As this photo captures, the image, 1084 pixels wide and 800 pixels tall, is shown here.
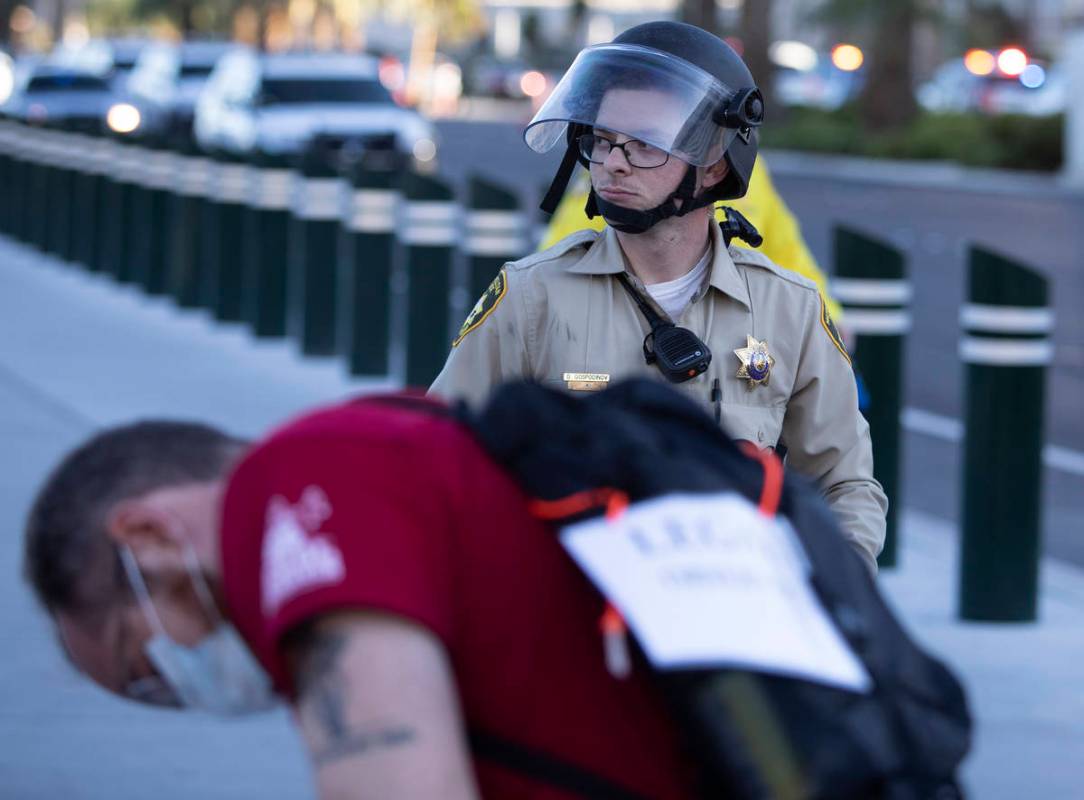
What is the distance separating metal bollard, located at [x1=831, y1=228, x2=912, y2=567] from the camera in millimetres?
7418

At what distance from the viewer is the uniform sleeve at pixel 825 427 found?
3646mm

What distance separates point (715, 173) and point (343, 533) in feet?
6.95

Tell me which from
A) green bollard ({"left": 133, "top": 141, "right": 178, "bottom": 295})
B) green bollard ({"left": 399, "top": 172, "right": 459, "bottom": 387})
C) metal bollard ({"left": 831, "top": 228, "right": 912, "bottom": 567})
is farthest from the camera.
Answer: green bollard ({"left": 133, "top": 141, "right": 178, "bottom": 295})

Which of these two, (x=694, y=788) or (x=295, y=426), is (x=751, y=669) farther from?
(x=295, y=426)

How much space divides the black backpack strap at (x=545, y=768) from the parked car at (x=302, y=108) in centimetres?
2216

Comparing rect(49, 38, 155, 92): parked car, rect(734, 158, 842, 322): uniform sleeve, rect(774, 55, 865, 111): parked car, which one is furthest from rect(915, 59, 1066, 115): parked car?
rect(734, 158, 842, 322): uniform sleeve

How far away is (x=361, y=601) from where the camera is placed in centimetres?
184

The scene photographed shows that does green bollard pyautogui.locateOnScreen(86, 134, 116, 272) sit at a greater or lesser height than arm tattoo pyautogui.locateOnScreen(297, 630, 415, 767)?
lesser

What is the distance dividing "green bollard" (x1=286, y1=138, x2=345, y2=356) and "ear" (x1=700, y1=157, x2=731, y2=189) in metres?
8.85

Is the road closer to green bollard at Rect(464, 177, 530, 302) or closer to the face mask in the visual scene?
green bollard at Rect(464, 177, 530, 302)

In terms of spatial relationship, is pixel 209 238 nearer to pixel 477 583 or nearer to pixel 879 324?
pixel 879 324

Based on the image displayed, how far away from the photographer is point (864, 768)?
6.19ft

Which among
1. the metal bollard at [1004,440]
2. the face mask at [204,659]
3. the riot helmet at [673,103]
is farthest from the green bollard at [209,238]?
the face mask at [204,659]

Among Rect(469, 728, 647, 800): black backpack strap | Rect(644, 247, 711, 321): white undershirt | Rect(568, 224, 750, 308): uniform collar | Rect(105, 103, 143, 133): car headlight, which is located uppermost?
Rect(568, 224, 750, 308): uniform collar
